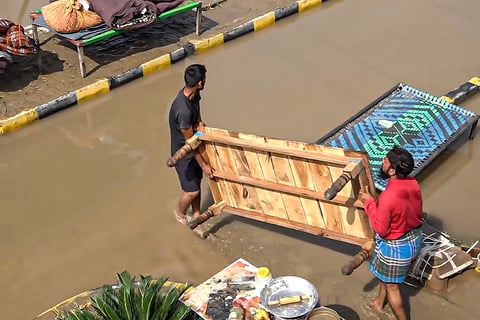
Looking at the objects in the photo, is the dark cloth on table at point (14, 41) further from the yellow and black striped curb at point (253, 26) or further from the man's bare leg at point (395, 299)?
the man's bare leg at point (395, 299)

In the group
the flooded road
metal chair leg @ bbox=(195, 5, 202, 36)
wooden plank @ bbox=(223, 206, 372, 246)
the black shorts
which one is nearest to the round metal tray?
wooden plank @ bbox=(223, 206, 372, 246)

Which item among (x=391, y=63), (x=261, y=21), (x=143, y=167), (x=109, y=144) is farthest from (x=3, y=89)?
(x=391, y=63)

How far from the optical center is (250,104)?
8570 mm

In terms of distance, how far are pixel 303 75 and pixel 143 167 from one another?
290 cm

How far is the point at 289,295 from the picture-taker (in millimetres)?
4695

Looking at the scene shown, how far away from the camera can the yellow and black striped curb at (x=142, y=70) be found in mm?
8148

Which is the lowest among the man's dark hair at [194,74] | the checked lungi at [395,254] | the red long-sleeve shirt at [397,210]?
the checked lungi at [395,254]

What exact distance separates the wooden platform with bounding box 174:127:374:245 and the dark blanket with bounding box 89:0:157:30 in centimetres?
361

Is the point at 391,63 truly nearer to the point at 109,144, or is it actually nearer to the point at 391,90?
the point at 391,90

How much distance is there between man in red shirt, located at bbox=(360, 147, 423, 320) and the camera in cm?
473

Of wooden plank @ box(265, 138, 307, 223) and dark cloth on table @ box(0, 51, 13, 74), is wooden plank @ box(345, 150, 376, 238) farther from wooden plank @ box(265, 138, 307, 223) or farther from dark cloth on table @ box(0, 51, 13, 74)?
dark cloth on table @ box(0, 51, 13, 74)

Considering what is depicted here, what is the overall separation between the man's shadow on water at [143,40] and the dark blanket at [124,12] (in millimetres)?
664

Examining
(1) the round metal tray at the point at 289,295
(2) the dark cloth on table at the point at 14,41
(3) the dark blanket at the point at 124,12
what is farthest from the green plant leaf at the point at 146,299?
(3) the dark blanket at the point at 124,12

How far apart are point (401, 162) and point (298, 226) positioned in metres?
1.45
